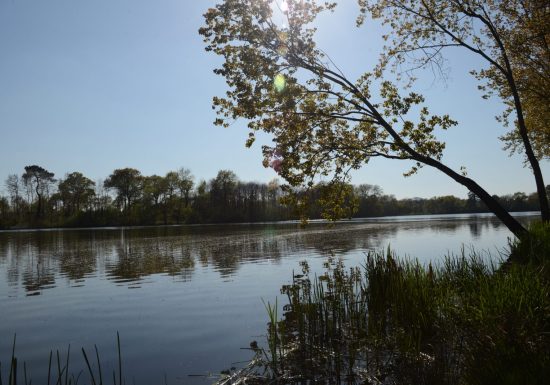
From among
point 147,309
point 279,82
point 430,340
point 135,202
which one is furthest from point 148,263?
point 135,202

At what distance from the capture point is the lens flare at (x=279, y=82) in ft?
51.0

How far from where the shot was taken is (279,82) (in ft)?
51.9

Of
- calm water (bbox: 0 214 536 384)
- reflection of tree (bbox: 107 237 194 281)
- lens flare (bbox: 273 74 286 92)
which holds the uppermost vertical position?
lens flare (bbox: 273 74 286 92)

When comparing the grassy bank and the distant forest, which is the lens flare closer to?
the grassy bank

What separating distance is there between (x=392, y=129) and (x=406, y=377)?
1199 centimetres

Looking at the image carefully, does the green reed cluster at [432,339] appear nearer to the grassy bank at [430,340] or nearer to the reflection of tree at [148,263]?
the grassy bank at [430,340]

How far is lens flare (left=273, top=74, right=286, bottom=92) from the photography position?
1555cm

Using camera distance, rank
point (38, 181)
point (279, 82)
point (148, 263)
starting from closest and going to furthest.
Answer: point (279, 82)
point (148, 263)
point (38, 181)

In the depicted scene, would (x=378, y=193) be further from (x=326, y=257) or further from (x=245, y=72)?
(x=245, y=72)

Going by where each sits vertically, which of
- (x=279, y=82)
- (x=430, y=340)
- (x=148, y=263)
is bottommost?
(x=148, y=263)

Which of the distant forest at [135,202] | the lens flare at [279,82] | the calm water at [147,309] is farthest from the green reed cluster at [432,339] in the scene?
the distant forest at [135,202]

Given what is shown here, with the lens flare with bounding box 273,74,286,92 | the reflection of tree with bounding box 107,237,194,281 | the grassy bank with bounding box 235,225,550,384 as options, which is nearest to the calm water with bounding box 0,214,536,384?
the reflection of tree with bounding box 107,237,194,281

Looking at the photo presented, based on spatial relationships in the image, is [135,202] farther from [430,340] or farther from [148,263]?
[430,340]

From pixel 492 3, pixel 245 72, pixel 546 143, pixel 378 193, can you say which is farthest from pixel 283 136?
pixel 378 193
